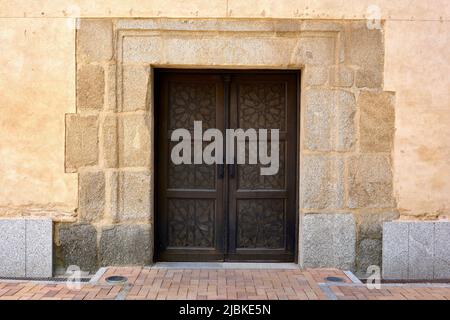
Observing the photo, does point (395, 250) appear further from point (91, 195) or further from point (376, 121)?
point (91, 195)

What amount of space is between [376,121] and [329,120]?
0.49 metres

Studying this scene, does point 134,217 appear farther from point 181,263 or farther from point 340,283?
point 340,283

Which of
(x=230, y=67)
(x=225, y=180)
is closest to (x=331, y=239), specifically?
(x=225, y=180)

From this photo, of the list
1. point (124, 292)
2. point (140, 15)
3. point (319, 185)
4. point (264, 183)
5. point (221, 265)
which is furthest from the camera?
point (264, 183)

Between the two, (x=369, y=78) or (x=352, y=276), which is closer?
(x=352, y=276)

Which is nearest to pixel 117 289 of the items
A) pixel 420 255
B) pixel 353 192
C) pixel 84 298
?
pixel 84 298

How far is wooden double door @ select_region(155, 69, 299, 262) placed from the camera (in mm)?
5754

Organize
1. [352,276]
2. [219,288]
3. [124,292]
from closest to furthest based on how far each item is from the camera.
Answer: [124,292] < [219,288] < [352,276]

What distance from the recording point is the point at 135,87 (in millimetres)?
5504

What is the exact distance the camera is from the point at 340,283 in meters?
5.09

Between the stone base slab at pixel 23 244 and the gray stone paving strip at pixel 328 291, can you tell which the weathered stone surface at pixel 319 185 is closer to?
the gray stone paving strip at pixel 328 291

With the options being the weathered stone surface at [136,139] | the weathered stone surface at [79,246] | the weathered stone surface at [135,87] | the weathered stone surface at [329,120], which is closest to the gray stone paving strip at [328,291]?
the weathered stone surface at [329,120]

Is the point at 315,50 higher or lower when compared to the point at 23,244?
higher

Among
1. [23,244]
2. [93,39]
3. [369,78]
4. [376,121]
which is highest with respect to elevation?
[93,39]
